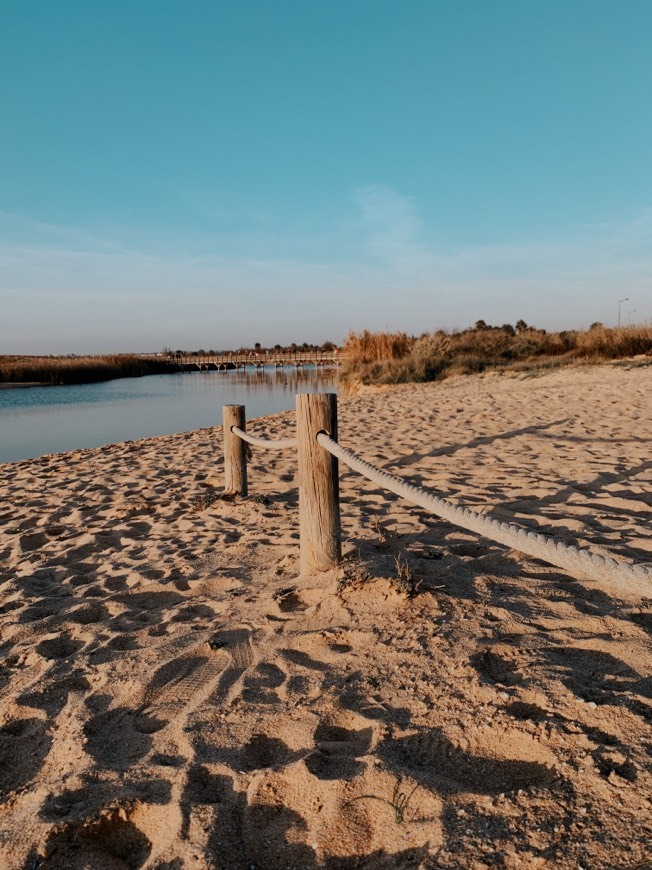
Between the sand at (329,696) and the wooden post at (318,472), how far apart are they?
25cm

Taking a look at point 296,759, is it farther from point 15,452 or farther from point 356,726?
point 15,452

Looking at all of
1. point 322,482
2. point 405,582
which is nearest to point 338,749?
point 405,582

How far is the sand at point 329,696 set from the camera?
5.08 feet

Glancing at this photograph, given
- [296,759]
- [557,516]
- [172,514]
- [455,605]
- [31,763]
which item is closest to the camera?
[296,759]

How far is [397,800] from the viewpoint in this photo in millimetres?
1629

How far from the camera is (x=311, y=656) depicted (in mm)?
2463

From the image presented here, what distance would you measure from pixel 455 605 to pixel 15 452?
11367mm

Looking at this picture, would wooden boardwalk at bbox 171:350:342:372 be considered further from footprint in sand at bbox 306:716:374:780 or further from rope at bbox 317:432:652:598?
footprint in sand at bbox 306:716:374:780

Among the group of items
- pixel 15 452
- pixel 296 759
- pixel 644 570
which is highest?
pixel 644 570

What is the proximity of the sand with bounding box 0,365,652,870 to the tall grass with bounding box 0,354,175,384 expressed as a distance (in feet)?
106

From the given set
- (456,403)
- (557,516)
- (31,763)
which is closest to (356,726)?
(31,763)

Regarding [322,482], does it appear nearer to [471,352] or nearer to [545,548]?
[545,548]

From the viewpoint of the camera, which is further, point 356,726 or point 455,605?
point 455,605

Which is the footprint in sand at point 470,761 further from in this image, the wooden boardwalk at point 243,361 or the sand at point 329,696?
the wooden boardwalk at point 243,361
